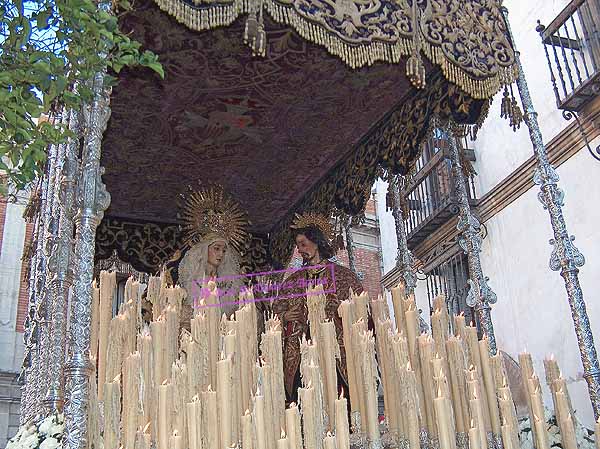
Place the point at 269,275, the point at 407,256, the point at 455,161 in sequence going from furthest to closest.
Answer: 1. the point at 269,275
2. the point at 407,256
3. the point at 455,161

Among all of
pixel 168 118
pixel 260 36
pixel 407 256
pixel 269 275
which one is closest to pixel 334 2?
pixel 260 36

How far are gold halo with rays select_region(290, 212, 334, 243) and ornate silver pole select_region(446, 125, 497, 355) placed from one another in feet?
3.46

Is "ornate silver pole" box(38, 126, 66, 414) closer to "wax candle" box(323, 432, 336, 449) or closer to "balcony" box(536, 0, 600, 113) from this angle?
"wax candle" box(323, 432, 336, 449)

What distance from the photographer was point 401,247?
6.01m

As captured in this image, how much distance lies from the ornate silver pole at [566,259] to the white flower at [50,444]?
2653mm

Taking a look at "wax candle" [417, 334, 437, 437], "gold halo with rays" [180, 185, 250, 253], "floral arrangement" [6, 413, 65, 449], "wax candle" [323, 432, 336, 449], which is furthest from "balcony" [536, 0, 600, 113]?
"floral arrangement" [6, 413, 65, 449]

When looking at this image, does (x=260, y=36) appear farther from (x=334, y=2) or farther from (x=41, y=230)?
(x=41, y=230)

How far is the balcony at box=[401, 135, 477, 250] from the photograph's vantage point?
30.6 feet

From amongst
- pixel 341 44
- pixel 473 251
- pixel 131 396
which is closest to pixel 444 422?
pixel 131 396

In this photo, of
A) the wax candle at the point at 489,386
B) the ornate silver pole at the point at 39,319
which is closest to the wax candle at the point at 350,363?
the wax candle at the point at 489,386

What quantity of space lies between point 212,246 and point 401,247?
165 cm

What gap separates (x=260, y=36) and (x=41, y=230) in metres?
2.13

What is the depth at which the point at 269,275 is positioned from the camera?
6668 mm

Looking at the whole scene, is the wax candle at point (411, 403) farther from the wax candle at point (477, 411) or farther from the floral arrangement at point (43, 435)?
the floral arrangement at point (43, 435)
